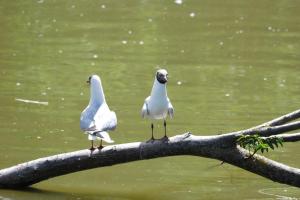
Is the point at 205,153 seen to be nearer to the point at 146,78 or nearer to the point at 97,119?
the point at 97,119

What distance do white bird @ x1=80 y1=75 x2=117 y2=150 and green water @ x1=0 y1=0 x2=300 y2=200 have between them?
700mm

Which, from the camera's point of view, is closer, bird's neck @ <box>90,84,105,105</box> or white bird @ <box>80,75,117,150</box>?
white bird @ <box>80,75,117,150</box>

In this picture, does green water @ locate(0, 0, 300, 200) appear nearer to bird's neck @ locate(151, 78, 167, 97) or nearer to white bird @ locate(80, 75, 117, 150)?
white bird @ locate(80, 75, 117, 150)

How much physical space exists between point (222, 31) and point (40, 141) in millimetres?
6751

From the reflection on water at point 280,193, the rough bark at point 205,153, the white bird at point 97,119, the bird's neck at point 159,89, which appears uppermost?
the bird's neck at point 159,89

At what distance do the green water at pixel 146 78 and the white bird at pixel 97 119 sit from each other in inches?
27.5

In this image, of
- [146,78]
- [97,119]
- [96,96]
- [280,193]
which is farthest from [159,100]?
[146,78]

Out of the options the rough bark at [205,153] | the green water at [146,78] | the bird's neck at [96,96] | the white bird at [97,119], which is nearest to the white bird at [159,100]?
the rough bark at [205,153]

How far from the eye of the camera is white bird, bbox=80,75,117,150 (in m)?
7.41

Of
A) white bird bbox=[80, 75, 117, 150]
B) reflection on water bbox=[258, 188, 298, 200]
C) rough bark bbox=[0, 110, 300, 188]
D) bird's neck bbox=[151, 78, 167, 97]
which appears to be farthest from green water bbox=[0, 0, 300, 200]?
bird's neck bbox=[151, 78, 167, 97]

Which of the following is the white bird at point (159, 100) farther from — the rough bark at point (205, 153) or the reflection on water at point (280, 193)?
the reflection on water at point (280, 193)

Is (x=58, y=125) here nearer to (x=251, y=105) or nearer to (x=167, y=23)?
(x=251, y=105)

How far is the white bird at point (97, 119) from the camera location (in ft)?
24.3

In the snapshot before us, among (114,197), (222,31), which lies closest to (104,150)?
(114,197)
